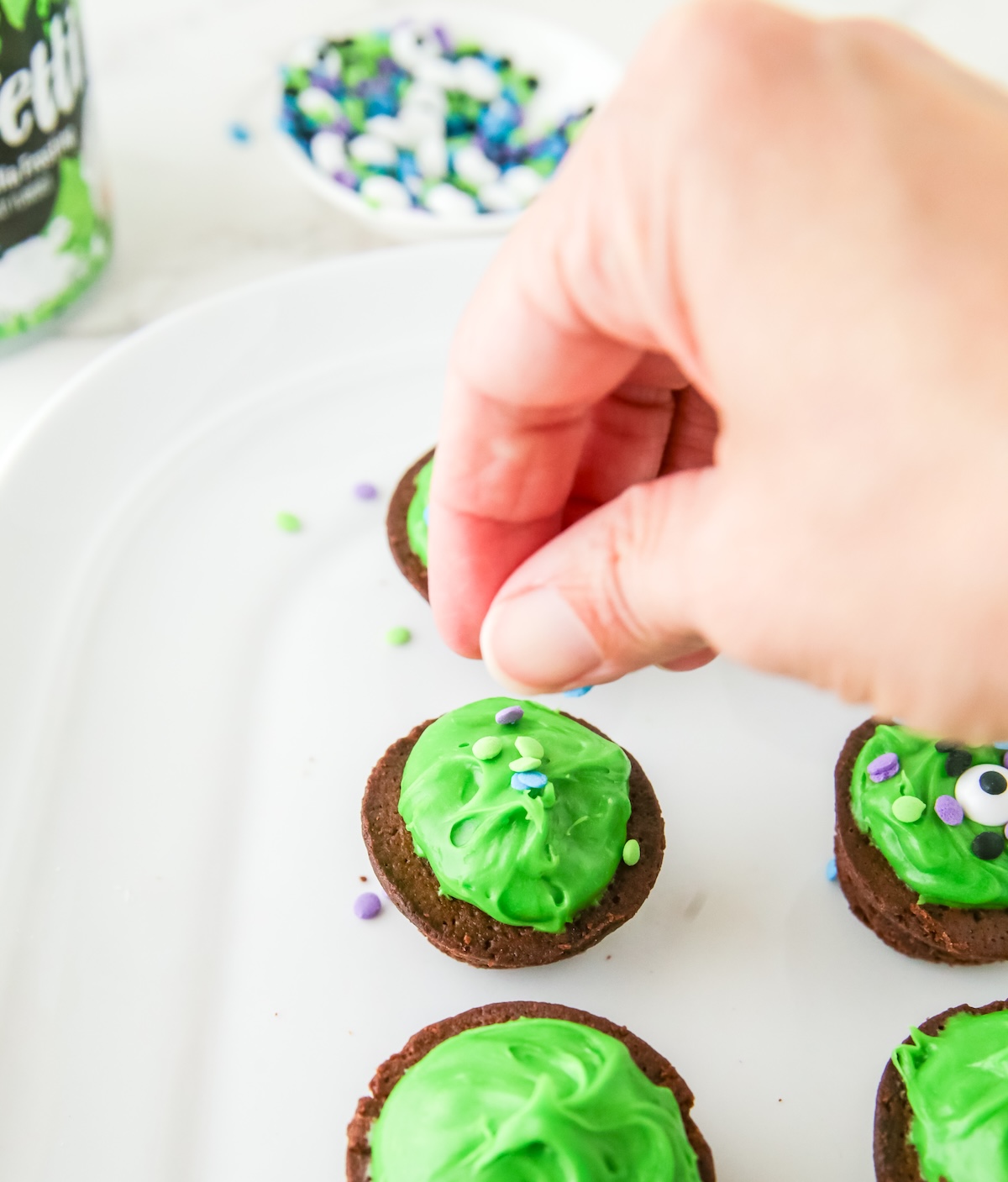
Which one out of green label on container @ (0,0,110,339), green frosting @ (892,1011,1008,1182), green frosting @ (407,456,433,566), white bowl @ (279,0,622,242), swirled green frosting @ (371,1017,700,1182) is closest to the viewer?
swirled green frosting @ (371,1017,700,1182)

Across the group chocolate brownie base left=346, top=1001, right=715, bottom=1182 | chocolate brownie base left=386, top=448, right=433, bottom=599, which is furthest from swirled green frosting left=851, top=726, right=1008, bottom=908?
chocolate brownie base left=386, top=448, right=433, bottom=599

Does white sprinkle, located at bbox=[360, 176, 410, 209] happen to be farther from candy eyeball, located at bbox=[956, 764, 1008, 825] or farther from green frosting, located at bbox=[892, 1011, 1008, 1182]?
green frosting, located at bbox=[892, 1011, 1008, 1182]

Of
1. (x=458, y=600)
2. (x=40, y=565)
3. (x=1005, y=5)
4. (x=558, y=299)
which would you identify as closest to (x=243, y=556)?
(x=40, y=565)

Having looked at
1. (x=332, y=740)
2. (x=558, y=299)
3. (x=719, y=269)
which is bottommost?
(x=332, y=740)

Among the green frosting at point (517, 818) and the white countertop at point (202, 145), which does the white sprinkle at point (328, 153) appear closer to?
the white countertop at point (202, 145)

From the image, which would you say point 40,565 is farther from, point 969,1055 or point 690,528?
point 969,1055
